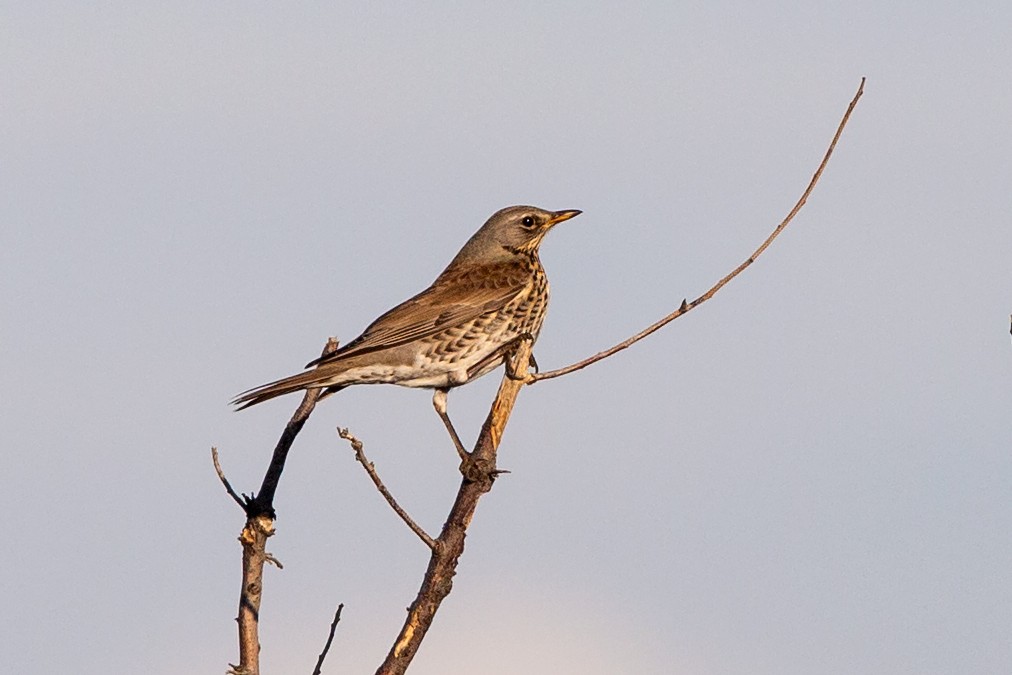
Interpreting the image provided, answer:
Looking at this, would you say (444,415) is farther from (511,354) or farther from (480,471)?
(480,471)

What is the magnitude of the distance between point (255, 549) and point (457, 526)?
45.9 inches

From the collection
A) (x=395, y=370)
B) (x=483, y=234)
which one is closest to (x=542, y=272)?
(x=483, y=234)

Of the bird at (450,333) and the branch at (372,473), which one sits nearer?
the branch at (372,473)

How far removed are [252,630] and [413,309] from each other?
16.5 ft

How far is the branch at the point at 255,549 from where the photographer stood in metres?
7.82

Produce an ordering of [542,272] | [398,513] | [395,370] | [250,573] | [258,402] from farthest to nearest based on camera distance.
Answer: [542,272] → [395,370] → [258,402] → [250,573] → [398,513]

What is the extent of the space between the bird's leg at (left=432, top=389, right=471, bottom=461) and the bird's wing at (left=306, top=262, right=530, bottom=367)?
21.2 inches

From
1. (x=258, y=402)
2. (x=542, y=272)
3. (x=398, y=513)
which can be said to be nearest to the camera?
(x=398, y=513)

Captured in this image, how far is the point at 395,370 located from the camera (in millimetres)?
12094

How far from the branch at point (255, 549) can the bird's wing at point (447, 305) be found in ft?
9.36

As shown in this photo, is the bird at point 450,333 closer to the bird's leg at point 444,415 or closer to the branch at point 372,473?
the bird's leg at point 444,415

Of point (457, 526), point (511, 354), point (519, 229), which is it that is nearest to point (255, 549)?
point (457, 526)

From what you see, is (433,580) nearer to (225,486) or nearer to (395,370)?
(225,486)

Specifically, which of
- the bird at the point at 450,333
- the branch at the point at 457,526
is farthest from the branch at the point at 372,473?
the bird at the point at 450,333
